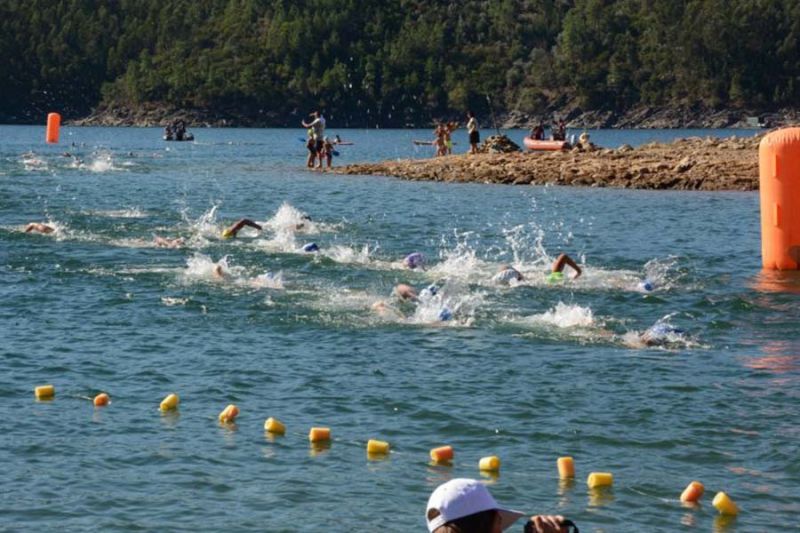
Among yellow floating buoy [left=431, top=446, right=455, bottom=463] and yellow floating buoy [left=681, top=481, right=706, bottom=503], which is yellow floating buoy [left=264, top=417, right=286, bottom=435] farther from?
yellow floating buoy [left=681, top=481, right=706, bottom=503]

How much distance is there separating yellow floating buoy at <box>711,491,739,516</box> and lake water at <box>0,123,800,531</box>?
0.27 ft

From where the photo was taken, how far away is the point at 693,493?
11.9m

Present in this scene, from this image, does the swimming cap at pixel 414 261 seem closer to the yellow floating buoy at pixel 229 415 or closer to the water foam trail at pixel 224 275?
the water foam trail at pixel 224 275

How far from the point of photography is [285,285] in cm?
2344

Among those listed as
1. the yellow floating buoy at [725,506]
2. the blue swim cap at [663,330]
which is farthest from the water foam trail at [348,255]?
the yellow floating buoy at [725,506]

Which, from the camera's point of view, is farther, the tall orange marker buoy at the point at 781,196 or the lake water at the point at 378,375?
the tall orange marker buoy at the point at 781,196

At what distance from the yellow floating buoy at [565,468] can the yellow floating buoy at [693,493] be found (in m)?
1.02

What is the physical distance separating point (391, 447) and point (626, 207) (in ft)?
88.0

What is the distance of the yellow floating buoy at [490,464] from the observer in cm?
1262

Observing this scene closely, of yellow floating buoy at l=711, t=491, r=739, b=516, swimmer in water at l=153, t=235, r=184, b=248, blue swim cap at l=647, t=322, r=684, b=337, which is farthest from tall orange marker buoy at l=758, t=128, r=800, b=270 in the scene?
yellow floating buoy at l=711, t=491, r=739, b=516

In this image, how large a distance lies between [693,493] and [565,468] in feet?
3.82

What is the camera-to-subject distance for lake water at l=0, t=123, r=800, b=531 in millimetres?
12039

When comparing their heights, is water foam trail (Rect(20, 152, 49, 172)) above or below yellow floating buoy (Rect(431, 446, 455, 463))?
above

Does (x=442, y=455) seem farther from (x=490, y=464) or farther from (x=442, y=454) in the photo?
(x=490, y=464)
